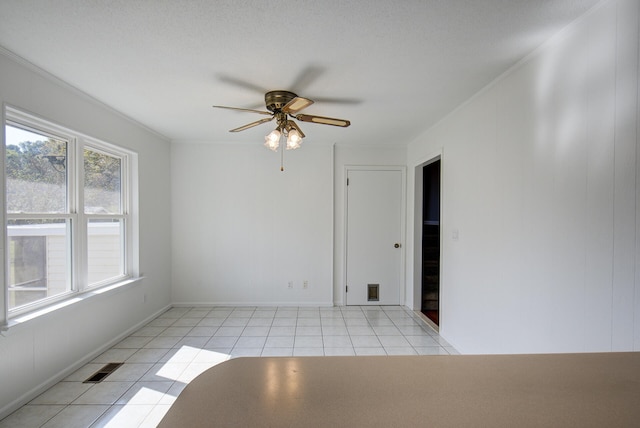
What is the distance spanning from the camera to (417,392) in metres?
0.52

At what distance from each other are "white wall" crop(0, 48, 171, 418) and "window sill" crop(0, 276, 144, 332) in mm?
29

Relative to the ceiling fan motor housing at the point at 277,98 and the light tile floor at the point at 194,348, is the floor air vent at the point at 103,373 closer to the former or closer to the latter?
the light tile floor at the point at 194,348

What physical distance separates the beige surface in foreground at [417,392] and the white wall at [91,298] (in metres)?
2.40

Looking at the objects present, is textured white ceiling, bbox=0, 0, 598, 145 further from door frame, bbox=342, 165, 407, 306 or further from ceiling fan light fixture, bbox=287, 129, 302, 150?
door frame, bbox=342, 165, 407, 306

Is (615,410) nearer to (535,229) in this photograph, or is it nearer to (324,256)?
(535,229)

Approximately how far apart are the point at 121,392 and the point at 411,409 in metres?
2.65

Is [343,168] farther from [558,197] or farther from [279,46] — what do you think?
[558,197]

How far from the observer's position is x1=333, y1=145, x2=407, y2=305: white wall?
4363 mm

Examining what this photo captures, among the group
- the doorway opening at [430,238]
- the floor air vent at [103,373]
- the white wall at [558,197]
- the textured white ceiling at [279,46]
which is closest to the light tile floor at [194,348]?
the floor air vent at [103,373]

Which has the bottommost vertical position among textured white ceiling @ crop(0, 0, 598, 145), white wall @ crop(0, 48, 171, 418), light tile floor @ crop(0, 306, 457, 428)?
light tile floor @ crop(0, 306, 457, 428)

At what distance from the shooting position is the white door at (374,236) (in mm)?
4379

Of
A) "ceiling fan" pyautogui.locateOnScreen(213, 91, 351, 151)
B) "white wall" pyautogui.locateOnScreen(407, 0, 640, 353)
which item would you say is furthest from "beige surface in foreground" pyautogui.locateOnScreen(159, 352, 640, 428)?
"ceiling fan" pyautogui.locateOnScreen(213, 91, 351, 151)

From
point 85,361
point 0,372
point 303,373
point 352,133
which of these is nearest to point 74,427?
point 0,372

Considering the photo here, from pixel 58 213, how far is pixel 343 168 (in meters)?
3.27
